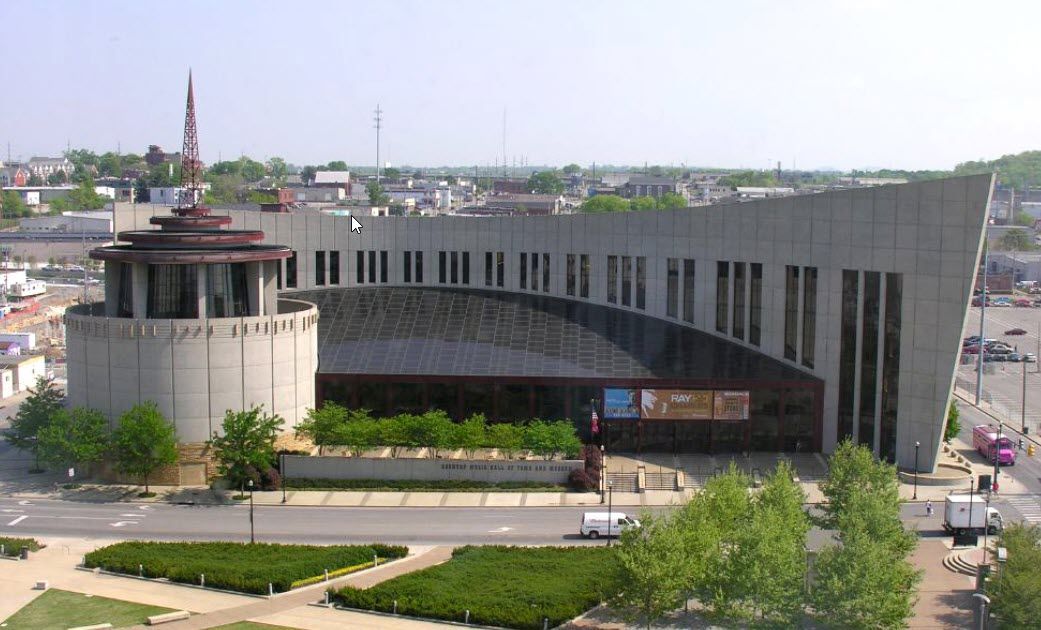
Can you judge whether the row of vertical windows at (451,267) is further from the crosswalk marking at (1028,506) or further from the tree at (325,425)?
the crosswalk marking at (1028,506)

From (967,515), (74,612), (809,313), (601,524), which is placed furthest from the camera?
(809,313)

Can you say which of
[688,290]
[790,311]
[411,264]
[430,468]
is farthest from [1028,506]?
[411,264]

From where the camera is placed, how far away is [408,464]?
7788 centimetres

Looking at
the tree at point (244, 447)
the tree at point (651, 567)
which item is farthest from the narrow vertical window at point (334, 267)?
the tree at point (651, 567)

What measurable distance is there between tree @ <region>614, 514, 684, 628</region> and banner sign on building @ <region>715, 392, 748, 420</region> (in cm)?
3034

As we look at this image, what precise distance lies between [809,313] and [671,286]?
529 inches

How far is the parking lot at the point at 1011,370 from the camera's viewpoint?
344 feet

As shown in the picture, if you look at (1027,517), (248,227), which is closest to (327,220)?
(248,227)

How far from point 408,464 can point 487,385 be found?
906 centimetres

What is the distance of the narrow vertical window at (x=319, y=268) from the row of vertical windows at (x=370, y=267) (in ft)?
9.44

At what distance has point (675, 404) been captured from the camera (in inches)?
3226

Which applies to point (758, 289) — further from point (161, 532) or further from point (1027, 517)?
point (161, 532)

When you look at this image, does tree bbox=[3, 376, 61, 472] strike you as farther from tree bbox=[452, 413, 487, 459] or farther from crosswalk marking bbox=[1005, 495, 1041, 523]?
crosswalk marking bbox=[1005, 495, 1041, 523]

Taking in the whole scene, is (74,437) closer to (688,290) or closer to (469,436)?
(469,436)
